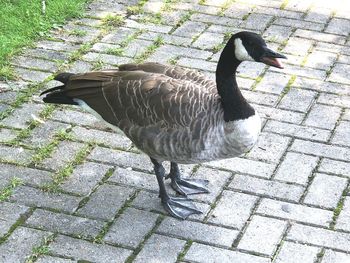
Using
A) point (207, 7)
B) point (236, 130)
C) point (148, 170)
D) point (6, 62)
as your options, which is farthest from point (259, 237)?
point (207, 7)

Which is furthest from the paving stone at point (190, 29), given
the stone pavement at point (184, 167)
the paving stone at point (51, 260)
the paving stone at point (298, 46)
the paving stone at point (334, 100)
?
the paving stone at point (51, 260)

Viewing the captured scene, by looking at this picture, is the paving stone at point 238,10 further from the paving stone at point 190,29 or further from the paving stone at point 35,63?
the paving stone at point 35,63

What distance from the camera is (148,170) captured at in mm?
5754

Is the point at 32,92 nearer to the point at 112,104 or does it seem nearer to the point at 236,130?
the point at 112,104

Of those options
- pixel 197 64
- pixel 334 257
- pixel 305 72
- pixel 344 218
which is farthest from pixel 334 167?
pixel 197 64

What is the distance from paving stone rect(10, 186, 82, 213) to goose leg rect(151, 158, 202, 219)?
0.60m

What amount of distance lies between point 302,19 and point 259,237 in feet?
12.4

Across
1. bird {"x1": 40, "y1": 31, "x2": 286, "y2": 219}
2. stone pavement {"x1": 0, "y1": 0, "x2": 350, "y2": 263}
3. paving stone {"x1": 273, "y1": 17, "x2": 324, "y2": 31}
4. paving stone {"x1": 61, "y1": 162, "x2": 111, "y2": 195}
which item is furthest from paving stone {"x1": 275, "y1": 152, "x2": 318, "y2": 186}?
paving stone {"x1": 273, "y1": 17, "x2": 324, "y2": 31}

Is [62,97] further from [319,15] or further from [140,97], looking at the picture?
[319,15]

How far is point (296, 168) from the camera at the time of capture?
5.77m

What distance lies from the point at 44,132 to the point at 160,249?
177 cm

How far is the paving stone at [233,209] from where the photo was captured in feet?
17.0

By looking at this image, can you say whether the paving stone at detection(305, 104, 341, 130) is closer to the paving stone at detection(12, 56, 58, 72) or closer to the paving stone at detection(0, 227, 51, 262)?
the paving stone at detection(12, 56, 58, 72)

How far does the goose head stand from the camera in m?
4.93
